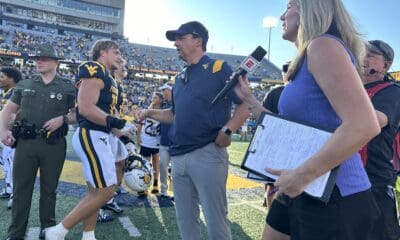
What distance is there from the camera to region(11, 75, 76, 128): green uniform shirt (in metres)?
3.98

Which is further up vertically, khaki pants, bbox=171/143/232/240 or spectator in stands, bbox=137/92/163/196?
khaki pants, bbox=171/143/232/240

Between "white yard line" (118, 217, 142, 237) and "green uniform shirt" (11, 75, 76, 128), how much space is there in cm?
155

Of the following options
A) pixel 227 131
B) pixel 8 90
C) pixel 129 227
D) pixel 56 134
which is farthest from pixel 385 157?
pixel 8 90

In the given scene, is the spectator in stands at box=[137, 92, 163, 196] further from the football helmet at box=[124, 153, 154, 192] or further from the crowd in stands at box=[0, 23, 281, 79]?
the crowd in stands at box=[0, 23, 281, 79]

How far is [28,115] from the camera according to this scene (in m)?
3.98

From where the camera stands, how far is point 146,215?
504 centimetres

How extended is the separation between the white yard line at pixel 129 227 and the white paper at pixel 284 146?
2981 millimetres

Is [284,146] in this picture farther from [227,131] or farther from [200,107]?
[200,107]

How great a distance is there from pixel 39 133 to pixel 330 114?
3.26m

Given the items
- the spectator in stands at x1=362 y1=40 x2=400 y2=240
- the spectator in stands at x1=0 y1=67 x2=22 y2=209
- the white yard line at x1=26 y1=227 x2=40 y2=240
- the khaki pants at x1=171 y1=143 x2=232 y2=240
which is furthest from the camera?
the spectator in stands at x1=0 y1=67 x2=22 y2=209

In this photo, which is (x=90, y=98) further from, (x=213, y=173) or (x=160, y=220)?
(x=160, y=220)

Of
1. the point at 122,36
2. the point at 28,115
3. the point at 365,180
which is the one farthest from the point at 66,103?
the point at 122,36

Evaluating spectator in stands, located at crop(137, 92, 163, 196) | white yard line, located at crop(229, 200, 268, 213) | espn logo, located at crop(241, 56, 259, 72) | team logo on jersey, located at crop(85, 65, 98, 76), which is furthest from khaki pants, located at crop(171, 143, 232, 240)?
spectator in stands, located at crop(137, 92, 163, 196)

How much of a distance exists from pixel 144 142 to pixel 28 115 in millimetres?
3142
